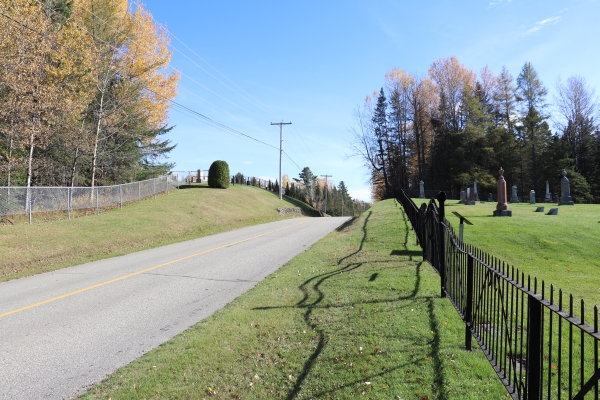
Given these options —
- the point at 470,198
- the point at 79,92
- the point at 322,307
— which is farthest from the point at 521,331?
the point at 470,198

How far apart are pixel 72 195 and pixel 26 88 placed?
511 centimetres

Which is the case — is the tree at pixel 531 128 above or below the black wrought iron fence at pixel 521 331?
above

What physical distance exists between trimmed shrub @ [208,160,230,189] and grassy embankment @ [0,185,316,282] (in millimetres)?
8776

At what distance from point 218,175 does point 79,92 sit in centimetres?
1909

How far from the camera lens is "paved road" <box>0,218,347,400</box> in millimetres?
4328

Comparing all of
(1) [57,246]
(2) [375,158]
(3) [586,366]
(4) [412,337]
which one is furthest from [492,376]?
(2) [375,158]

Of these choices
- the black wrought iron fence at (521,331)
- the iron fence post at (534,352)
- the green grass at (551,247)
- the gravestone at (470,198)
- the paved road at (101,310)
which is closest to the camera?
the black wrought iron fence at (521,331)

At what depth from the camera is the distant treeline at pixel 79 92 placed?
1602 centimetres

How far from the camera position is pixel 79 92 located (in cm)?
2020

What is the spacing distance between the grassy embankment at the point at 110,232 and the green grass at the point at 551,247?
12966 millimetres

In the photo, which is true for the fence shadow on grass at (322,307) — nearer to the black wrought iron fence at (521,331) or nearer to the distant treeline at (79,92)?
the black wrought iron fence at (521,331)

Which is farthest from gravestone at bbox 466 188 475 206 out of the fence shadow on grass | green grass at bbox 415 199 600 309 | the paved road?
the paved road

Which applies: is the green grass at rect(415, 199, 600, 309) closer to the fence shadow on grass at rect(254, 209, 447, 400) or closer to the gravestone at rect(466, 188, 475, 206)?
the fence shadow on grass at rect(254, 209, 447, 400)

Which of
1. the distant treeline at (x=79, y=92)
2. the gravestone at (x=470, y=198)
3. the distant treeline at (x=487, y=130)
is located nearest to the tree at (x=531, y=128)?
the distant treeline at (x=487, y=130)
